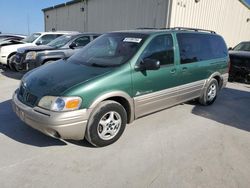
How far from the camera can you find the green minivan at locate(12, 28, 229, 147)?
3080 millimetres

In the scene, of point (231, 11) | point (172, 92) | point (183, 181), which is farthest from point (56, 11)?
point (183, 181)

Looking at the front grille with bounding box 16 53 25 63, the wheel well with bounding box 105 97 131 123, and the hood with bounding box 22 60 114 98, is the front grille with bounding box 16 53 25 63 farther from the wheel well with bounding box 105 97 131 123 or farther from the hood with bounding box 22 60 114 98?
the wheel well with bounding box 105 97 131 123

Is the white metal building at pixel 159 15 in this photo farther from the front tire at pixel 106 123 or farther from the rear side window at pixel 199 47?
the front tire at pixel 106 123

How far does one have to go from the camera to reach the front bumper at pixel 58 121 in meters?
2.98

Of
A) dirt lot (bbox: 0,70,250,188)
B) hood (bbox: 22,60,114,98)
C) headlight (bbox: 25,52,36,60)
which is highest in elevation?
hood (bbox: 22,60,114,98)

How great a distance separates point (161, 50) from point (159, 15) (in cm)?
870

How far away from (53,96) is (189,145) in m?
2.20

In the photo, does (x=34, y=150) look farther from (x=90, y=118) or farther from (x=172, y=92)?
(x=172, y=92)

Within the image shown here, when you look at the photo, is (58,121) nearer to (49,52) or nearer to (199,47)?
(199,47)

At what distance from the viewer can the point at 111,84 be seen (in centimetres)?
337

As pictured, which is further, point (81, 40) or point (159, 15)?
point (159, 15)

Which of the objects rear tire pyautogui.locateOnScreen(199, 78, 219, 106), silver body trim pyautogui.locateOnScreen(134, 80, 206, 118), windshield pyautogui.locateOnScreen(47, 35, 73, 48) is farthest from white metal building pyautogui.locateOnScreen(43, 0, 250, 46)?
silver body trim pyautogui.locateOnScreen(134, 80, 206, 118)

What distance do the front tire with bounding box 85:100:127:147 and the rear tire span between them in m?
2.65

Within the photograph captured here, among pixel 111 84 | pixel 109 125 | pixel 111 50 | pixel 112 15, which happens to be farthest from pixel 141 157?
pixel 112 15
